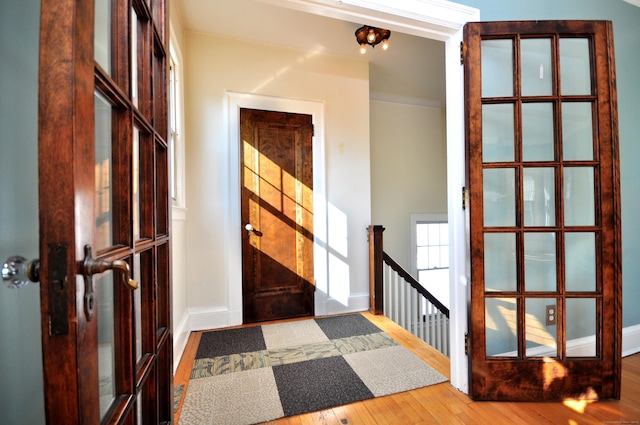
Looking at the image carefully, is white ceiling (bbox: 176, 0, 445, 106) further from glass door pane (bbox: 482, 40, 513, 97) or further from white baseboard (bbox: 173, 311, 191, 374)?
white baseboard (bbox: 173, 311, 191, 374)

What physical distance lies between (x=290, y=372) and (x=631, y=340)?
257 cm

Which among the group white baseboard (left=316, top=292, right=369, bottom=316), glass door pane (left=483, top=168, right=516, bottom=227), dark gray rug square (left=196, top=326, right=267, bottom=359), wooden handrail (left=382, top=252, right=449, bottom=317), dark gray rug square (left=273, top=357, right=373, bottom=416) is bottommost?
dark gray rug square (left=273, top=357, right=373, bottom=416)

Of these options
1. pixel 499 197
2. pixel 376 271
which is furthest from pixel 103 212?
pixel 376 271

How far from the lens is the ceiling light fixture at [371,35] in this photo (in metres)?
2.53

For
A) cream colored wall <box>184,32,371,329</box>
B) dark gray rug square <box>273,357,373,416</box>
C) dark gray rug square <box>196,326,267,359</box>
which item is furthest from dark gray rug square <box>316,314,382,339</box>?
dark gray rug square <box>196,326,267,359</box>

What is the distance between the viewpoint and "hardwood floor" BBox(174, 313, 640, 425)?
143 cm

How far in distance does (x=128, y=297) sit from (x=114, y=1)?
0.74m

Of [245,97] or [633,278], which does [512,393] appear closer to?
[633,278]

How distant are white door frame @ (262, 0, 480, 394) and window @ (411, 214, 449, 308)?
2828 mm

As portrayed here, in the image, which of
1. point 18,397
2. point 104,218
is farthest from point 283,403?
point 104,218

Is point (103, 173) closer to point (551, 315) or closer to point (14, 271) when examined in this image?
point (14, 271)

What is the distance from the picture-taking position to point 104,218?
2.06ft

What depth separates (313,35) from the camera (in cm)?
269

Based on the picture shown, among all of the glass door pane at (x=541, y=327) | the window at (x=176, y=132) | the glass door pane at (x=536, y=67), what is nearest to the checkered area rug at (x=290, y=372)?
the glass door pane at (x=541, y=327)
